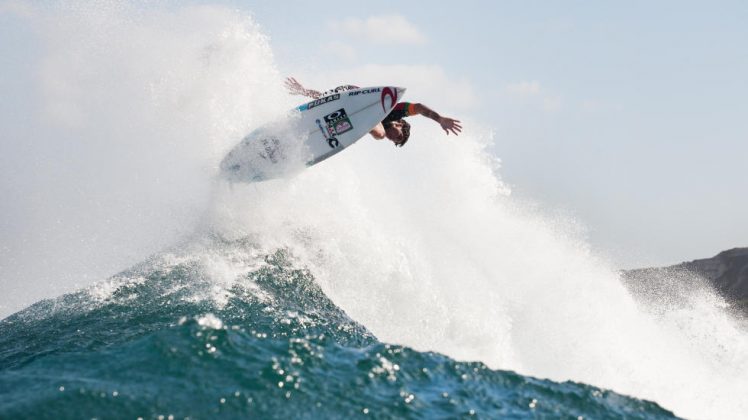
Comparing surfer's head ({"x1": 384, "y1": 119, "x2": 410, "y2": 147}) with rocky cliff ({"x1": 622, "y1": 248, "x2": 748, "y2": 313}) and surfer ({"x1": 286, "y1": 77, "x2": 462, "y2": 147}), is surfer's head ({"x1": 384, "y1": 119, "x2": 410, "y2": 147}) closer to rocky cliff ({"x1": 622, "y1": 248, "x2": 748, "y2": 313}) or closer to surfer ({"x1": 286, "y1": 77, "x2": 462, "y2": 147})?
surfer ({"x1": 286, "y1": 77, "x2": 462, "y2": 147})

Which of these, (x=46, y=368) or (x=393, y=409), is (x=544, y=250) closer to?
(x=393, y=409)

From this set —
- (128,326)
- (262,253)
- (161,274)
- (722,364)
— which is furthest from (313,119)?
(722,364)

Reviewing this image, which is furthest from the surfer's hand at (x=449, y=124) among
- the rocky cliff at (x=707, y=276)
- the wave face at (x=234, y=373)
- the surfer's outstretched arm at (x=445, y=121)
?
the rocky cliff at (x=707, y=276)

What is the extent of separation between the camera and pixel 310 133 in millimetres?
13070

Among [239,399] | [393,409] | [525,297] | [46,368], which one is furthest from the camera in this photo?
[525,297]

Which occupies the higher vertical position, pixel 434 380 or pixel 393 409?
pixel 434 380

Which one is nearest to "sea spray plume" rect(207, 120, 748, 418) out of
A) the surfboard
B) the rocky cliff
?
the surfboard

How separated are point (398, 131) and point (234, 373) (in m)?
9.08

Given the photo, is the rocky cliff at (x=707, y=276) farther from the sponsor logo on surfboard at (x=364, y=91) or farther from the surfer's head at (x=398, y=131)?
the sponsor logo on surfboard at (x=364, y=91)

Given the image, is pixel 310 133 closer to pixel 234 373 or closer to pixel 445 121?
pixel 445 121

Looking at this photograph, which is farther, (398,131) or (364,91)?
(398,131)

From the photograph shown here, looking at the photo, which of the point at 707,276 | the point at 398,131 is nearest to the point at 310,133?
the point at 398,131

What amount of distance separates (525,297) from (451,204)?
361cm

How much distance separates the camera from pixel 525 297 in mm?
12086
